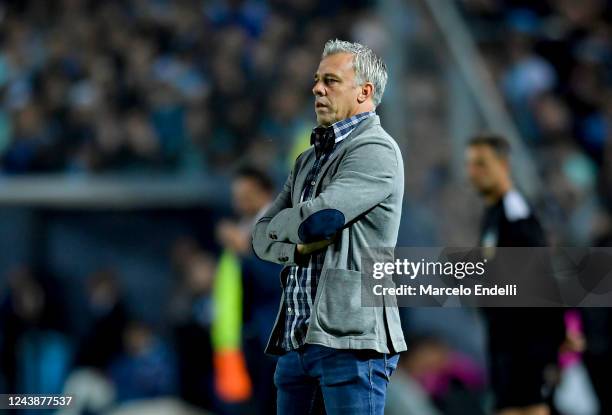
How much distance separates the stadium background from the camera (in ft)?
21.8

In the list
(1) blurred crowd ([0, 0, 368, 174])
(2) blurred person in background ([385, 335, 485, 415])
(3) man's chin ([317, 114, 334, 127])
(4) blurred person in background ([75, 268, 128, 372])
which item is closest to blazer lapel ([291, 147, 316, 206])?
(3) man's chin ([317, 114, 334, 127])

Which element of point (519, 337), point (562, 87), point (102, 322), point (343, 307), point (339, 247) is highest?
point (562, 87)

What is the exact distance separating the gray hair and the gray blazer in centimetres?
9

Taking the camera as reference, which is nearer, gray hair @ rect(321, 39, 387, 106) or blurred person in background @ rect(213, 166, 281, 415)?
gray hair @ rect(321, 39, 387, 106)

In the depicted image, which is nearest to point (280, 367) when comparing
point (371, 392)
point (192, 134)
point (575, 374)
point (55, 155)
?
point (371, 392)

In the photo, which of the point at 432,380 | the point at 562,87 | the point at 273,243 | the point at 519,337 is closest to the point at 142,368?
the point at 432,380

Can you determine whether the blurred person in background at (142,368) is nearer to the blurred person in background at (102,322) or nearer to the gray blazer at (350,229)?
the blurred person in background at (102,322)

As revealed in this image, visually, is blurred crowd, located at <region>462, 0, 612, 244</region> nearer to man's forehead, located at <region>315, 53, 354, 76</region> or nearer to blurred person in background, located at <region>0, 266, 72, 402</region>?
blurred person in background, located at <region>0, 266, 72, 402</region>

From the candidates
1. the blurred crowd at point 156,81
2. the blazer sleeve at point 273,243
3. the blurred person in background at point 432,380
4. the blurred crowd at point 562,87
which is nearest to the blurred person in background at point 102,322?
the blurred crowd at point 156,81

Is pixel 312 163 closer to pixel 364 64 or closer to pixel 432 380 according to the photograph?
pixel 364 64

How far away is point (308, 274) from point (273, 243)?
122 millimetres

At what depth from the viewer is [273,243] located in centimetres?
271

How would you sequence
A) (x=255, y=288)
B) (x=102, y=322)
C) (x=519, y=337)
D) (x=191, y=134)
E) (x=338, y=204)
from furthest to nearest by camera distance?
1. (x=191, y=134)
2. (x=102, y=322)
3. (x=255, y=288)
4. (x=519, y=337)
5. (x=338, y=204)

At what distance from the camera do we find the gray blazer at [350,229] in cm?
254
